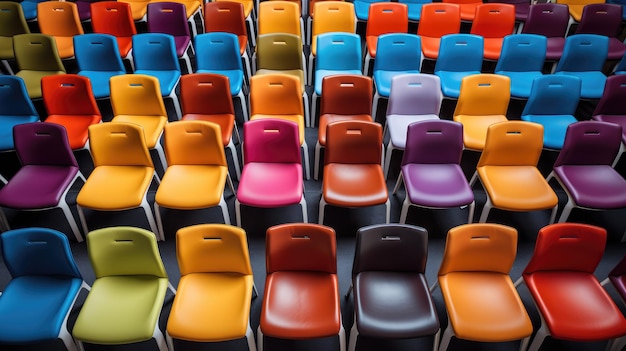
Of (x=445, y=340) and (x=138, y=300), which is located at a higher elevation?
(x=138, y=300)

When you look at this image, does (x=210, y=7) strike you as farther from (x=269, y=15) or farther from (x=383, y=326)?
(x=383, y=326)

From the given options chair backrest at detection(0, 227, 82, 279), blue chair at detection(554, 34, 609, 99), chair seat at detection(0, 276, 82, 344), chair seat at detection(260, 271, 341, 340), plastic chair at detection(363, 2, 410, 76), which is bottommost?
chair seat at detection(0, 276, 82, 344)

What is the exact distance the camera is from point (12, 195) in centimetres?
381

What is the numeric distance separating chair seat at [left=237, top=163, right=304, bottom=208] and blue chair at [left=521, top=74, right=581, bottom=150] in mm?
2445

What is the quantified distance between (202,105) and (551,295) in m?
3.43

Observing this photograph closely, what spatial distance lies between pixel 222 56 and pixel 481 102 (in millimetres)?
2817

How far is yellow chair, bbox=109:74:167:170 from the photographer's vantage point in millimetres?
4492

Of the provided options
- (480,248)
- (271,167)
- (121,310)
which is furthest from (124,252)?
(480,248)

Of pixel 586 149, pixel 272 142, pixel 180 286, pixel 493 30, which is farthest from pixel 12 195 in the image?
pixel 493 30

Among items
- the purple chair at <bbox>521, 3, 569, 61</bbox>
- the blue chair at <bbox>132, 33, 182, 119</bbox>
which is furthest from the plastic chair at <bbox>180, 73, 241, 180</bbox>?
the purple chair at <bbox>521, 3, 569, 61</bbox>

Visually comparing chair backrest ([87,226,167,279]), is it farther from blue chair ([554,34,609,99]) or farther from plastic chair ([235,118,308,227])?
blue chair ([554,34,609,99])

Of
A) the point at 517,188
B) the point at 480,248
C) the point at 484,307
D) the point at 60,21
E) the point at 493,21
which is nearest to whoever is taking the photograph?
the point at 484,307

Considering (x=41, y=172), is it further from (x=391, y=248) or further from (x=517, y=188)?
(x=517, y=188)

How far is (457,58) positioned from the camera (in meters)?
5.18
